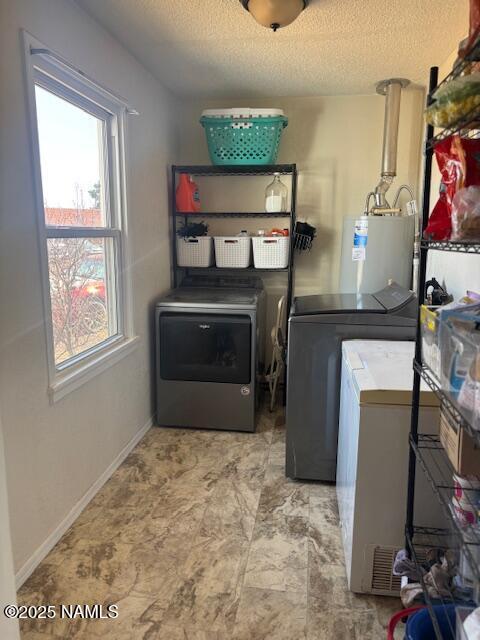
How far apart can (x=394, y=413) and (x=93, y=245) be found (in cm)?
163

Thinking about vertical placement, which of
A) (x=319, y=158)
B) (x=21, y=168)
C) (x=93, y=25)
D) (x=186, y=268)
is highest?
(x=93, y=25)

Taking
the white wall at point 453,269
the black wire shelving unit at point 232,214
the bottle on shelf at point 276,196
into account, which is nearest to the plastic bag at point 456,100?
the white wall at point 453,269

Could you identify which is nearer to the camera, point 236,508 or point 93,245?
point 236,508

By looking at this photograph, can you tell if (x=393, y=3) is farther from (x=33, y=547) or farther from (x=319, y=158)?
(x=33, y=547)

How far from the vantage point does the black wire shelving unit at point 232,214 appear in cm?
308

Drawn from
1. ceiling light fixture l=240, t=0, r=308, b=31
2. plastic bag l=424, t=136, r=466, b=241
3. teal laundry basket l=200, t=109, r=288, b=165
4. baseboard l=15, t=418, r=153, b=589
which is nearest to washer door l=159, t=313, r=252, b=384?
baseboard l=15, t=418, r=153, b=589

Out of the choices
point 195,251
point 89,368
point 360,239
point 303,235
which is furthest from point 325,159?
point 89,368

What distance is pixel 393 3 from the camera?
1.91 m

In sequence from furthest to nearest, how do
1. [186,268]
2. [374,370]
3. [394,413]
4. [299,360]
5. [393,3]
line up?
[186,268] < [299,360] < [393,3] < [374,370] < [394,413]

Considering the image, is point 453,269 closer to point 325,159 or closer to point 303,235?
point 303,235

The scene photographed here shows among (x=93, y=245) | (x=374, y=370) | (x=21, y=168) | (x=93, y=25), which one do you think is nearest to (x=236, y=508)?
(x=374, y=370)

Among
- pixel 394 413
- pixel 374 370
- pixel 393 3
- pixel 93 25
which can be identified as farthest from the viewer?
pixel 93 25

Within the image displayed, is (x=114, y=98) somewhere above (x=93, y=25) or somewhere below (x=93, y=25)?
below

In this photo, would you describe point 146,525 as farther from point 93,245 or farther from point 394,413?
point 93,245
